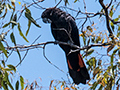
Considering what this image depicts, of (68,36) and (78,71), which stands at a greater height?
(68,36)

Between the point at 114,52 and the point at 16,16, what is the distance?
823mm

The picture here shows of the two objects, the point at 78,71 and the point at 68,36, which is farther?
the point at 68,36

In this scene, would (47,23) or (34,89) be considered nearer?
(34,89)

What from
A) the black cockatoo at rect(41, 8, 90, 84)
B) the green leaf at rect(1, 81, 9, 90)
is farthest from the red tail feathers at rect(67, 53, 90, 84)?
the green leaf at rect(1, 81, 9, 90)

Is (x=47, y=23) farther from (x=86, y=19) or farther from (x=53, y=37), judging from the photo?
(x=86, y=19)

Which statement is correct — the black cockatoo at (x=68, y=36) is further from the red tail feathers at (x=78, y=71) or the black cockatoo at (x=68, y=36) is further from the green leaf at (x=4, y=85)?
the green leaf at (x=4, y=85)

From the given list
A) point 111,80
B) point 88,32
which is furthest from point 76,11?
point 111,80

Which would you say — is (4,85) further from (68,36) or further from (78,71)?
(68,36)

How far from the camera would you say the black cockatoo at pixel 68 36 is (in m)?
2.67

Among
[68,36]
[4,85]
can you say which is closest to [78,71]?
[68,36]

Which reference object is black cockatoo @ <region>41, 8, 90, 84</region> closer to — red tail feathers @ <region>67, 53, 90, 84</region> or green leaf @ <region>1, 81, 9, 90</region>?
red tail feathers @ <region>67, 53, 90, 84</region>

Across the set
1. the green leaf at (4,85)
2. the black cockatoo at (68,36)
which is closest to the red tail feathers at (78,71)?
the black cockatoo at (68,36)

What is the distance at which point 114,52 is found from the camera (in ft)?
5.82

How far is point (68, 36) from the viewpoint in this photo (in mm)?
3008
